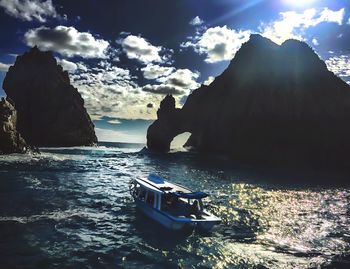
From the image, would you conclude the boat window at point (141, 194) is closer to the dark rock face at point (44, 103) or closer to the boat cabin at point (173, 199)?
the boat cabin at point (173, 199)

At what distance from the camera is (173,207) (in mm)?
27172

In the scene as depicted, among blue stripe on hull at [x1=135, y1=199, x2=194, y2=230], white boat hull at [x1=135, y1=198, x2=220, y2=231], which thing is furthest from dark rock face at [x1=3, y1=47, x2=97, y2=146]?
→ white boat hull at [x1=135, y1=198, x2=220, y2=231]

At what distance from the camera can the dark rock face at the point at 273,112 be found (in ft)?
320

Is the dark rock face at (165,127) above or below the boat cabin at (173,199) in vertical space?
above

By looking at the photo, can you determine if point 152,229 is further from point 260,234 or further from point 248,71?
point 248,71

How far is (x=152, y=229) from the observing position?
25.4m

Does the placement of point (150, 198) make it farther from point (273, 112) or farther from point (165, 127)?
point (165, 127)

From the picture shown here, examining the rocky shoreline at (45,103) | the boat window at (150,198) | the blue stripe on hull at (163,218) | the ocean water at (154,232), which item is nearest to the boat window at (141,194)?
the boat window at (150,198)

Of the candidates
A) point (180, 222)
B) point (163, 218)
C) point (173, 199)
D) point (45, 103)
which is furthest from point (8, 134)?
point (45, 103)

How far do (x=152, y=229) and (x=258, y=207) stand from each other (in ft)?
46.7

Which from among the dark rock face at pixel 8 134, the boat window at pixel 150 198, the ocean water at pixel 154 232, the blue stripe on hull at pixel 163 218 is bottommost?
the ocean water at pixel 154 232

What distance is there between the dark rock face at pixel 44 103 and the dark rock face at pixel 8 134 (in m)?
92.6

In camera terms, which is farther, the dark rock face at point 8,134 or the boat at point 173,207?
the dark rock face at point 8,134

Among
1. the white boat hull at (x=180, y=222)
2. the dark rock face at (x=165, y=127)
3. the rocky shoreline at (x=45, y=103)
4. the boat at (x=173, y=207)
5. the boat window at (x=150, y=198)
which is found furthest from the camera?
the rocky shoreline at (x=45, y=103)
